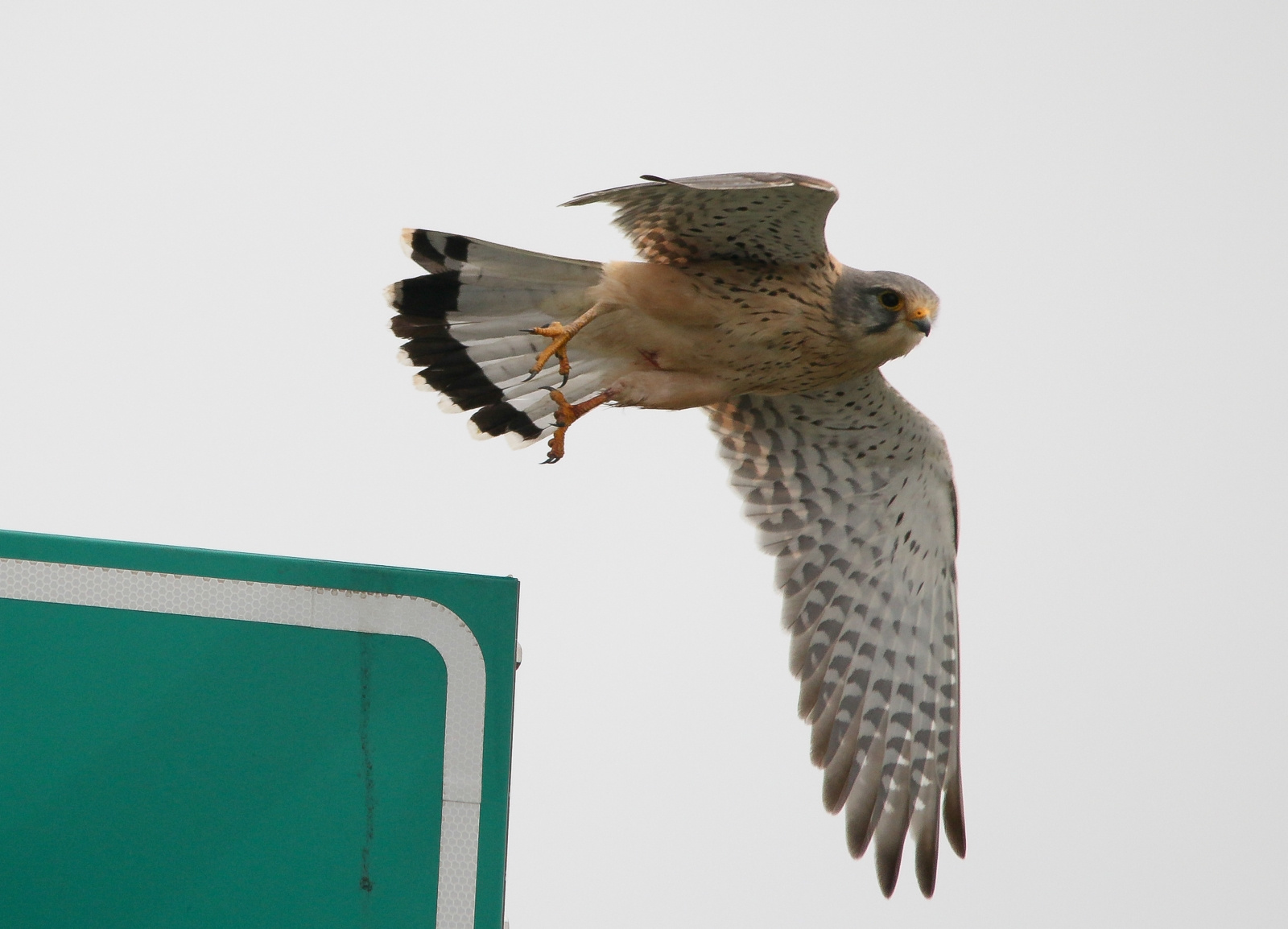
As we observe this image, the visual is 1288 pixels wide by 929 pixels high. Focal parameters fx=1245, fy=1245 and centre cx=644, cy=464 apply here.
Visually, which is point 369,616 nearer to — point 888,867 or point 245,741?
point 245,741

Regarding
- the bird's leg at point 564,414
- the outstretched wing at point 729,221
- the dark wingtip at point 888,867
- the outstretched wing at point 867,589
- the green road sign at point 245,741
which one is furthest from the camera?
the outstretched wing at point 867,589

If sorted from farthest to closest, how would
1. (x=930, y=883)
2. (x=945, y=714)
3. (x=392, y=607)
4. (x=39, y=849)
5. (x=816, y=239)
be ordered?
1. (x=945, y=714)
2. (x=930, y=883)
3. (x=816, y=239)
4. (x=392, y=607)
5. (x=39, y=849)

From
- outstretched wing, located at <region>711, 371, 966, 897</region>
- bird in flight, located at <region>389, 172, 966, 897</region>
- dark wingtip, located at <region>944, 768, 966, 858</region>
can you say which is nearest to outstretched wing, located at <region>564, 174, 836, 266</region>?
bird in flight, located at <region>389, 172, 966, 897</region>

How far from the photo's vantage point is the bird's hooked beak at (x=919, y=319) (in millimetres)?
3246

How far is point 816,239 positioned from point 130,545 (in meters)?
1.86

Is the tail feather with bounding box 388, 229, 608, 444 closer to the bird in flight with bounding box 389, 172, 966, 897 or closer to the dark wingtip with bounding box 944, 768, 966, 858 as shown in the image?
the bird in flight with bounding box 389, 172, 966, 897

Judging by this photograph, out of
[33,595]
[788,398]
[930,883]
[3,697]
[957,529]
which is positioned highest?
[788,398]

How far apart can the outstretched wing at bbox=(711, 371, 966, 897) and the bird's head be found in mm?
661

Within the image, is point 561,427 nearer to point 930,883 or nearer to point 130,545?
point 130,545

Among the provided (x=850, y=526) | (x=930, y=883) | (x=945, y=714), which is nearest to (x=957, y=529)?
(x=850, y=526)

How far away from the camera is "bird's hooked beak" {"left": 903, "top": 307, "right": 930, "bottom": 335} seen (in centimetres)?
325

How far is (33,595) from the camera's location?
6.59 ft

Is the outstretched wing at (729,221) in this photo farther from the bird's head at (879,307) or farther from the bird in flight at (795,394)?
the bird's head at (879,307)

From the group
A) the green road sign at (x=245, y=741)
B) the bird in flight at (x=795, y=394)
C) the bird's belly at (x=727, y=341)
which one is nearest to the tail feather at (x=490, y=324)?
the bird in flight at (x=795, y=394)
